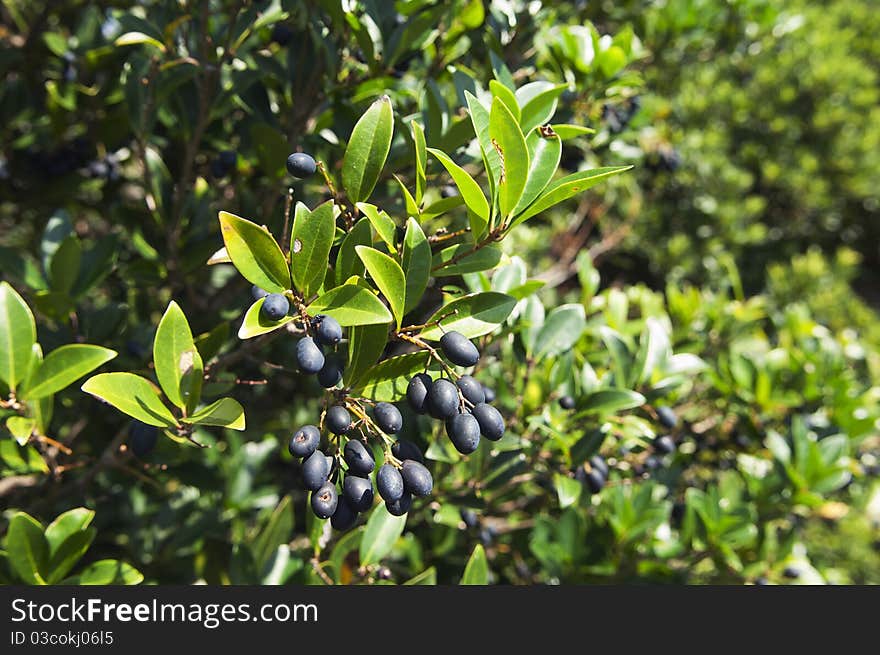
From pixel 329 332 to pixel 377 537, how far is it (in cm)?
57

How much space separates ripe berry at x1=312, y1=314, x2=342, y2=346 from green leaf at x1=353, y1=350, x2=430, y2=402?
118mm

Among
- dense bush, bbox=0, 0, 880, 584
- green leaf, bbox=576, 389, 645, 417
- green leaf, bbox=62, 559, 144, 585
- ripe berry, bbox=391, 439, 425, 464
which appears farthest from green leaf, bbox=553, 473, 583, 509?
green leaf, bbox=62, 559, 144, 585

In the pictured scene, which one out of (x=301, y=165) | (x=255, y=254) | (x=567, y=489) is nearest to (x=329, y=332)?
(x=255, y=254)

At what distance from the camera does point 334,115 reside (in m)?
1.26

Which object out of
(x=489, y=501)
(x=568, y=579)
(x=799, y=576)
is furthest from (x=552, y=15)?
(x=799, y=576)

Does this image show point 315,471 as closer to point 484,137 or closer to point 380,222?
point 380,222

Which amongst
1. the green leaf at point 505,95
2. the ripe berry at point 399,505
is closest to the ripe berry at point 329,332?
the ripe berry at point 399,505

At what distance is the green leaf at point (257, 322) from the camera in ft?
2.48

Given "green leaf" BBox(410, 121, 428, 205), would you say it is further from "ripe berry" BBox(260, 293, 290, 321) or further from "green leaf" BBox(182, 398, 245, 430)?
"green leaf" BBox(182, 398, 245, 430)

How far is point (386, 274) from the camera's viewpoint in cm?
79

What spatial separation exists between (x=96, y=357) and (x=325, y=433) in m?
0.37

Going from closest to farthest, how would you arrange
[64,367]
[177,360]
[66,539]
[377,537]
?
[177,360], [64,367], [66,539], [377,537]

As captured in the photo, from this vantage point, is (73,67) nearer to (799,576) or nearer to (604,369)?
(604,369)

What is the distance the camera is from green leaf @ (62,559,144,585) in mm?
1120
